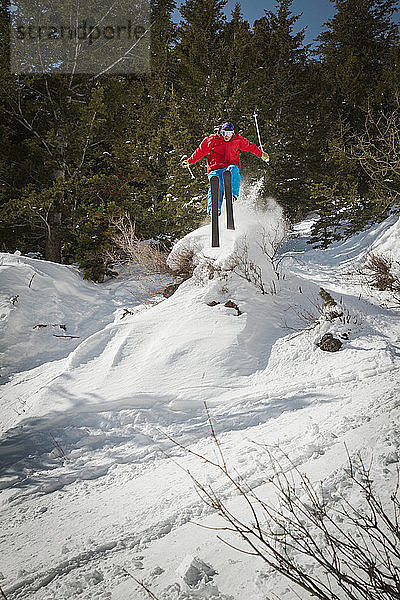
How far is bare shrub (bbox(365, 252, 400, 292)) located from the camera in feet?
20.8

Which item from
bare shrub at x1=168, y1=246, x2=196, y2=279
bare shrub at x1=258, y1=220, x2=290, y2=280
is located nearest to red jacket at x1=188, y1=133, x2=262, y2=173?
bare shrub at x1=258, y1=220, x2=290, y2=280

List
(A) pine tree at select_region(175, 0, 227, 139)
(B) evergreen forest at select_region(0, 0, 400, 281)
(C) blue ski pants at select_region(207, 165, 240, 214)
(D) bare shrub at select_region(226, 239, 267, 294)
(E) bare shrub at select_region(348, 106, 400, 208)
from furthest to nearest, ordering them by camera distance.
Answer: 1. (A) pine tree at select_region(175, 0, 227, 139)
2. (B) evergreen forest at select_region(0, 0, 400, 281)
3. (E) bare shrub at select_region(348, 106, 400, 208)
4. (C) blue ski pants at select_region(207, 165, 240, 214)
5. (D) bare shrub at select_region(226, 239, 267, 294)

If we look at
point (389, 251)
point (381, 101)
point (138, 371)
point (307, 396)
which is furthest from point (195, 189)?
point (307, 396)

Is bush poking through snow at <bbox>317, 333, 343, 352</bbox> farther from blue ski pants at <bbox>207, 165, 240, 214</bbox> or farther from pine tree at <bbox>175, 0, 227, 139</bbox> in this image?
pine tree at <bbox>175, 0, 227, 139</bbox>

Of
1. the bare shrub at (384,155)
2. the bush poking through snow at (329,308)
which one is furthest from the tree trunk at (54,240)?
the bare shrub at (384,155)

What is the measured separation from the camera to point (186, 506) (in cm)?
247

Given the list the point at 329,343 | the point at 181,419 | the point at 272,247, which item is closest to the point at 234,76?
the point at 272,247

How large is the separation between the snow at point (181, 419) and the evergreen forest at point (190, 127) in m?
3.64

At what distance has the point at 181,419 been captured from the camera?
150 inches

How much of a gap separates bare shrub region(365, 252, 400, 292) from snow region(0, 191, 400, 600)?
22 centimetres

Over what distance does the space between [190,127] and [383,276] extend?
31.1 feet

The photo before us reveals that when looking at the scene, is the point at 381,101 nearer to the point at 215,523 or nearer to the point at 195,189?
the point at 195,189

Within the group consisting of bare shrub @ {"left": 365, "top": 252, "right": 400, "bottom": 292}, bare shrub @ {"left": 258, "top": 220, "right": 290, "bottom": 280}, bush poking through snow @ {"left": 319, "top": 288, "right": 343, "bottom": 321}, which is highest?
bare shrub @ {"left": 258, "top": 220, "right": 290, "bottom": 280}

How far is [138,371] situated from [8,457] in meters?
1.73
